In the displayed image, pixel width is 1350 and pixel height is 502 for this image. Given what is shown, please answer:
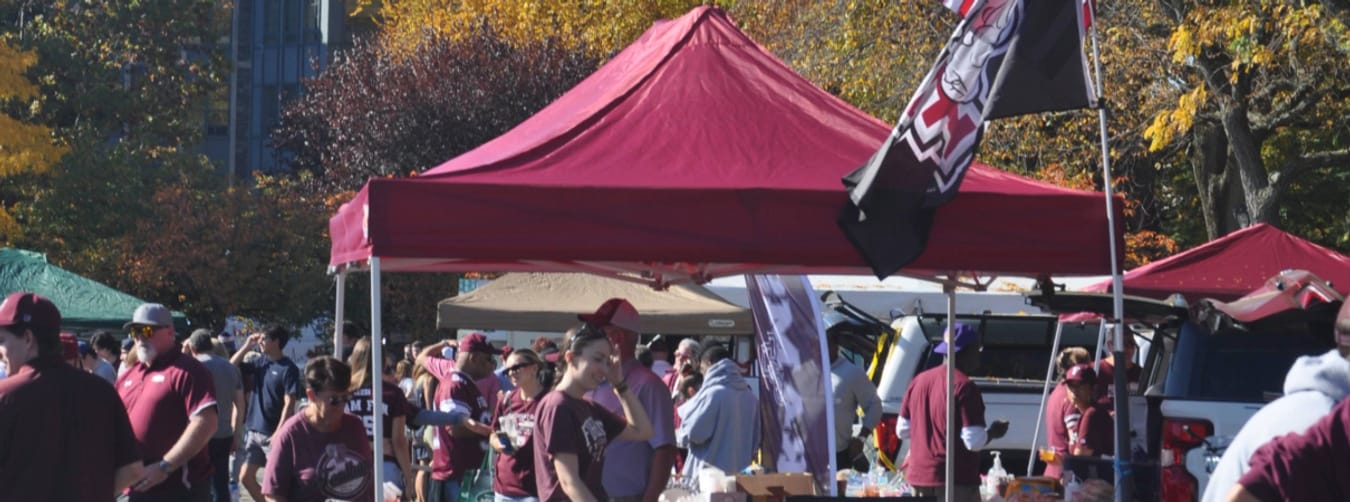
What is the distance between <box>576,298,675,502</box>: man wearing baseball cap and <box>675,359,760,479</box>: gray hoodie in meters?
2.06

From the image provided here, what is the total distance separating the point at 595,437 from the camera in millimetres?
7137

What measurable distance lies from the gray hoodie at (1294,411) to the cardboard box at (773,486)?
3797mm

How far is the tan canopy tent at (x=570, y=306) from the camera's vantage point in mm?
18812

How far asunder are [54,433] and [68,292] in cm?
1616

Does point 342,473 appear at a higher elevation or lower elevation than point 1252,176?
lower

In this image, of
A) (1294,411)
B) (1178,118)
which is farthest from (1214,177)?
(1294,411)

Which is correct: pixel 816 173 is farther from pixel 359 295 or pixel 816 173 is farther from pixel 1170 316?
pixel 359 295

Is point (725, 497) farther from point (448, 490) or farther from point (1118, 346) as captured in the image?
point (448, 490)

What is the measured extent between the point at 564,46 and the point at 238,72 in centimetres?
2813

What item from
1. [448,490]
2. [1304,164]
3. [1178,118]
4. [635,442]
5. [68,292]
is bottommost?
[448,490]

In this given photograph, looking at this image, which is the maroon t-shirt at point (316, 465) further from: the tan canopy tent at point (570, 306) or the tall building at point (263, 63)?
the tall building at point (263, 63)

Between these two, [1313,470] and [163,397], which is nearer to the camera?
[1313,470]

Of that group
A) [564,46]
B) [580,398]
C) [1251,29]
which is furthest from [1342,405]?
[564,46]

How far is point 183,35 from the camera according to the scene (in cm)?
3934
